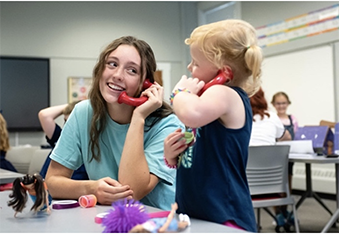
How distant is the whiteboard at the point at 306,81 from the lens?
5.82 meters

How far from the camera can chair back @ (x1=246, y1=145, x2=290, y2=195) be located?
3137 millimetres

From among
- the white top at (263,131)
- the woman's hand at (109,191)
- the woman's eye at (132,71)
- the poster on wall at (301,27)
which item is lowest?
the woman's hand at (109,191)

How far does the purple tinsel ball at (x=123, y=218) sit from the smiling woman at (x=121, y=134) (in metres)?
0.56

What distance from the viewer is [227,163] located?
3.49 feet

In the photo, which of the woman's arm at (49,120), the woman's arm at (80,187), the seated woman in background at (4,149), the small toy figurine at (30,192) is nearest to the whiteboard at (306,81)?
the woman's arm at (49,120)

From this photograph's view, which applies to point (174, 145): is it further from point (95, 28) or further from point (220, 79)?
point (95, 28)

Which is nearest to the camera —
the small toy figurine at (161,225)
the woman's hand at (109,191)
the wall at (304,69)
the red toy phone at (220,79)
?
the small toy figurine at (161,225)

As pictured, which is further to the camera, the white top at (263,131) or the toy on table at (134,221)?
the white top at (263,131)

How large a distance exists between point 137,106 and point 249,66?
0.51 m

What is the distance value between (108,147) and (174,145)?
1.62 ft

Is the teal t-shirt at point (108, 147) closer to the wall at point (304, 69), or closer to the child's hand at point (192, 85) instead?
the child's hand at point (192, 85)

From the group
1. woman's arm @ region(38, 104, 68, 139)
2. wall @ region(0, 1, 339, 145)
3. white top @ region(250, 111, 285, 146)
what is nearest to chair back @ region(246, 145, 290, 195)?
white top @ region(250, 111, 285, 146)

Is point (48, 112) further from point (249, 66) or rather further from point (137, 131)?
point (249, 66)

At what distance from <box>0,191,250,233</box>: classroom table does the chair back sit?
2047 mm
